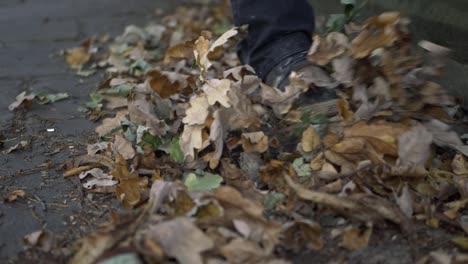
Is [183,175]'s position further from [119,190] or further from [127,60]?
[127,60]

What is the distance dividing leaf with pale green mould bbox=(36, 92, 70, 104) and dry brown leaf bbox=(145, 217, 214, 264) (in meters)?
1.31

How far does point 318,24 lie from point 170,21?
1.11 meters

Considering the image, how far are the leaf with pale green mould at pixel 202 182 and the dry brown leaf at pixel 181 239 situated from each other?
230mm

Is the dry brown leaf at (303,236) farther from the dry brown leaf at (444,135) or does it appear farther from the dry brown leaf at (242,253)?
the dry brown leaf at (444,135)

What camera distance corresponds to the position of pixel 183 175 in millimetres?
1508

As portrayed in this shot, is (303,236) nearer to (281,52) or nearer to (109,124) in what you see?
(281,52)

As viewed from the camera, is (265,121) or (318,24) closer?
(265,121)

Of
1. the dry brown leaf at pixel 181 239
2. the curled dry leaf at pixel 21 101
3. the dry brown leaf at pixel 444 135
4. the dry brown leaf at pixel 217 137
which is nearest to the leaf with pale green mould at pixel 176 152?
the dry brown leaf at pixel 217 137

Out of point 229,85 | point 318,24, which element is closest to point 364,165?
point 229,85

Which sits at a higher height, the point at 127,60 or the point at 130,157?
the point at 130,157

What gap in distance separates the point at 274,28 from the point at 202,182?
0.60m

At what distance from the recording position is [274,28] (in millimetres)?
1784

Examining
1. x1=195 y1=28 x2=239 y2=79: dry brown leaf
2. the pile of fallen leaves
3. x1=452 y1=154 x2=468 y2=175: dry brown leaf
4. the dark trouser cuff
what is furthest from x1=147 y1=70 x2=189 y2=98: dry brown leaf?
x1=452 y1=154 x2=468 y2=175: dry brown leaf

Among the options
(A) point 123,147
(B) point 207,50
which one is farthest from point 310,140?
(A) point 123,147
